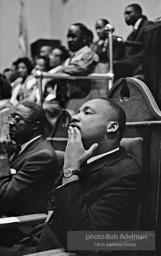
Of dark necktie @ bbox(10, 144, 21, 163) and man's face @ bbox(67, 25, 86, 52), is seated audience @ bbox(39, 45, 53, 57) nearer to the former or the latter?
man's face @ bbox(67, 25, 86, 52)

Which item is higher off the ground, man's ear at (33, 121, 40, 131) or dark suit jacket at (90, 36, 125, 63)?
dark suit jacket at (90, 36, 125, 63)

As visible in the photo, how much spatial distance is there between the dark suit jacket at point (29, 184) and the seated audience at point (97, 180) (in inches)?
13.8

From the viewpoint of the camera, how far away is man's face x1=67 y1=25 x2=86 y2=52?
2383 mm

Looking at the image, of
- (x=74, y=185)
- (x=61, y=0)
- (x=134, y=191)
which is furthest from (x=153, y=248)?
(x=61, y=0)

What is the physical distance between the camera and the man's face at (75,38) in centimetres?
238

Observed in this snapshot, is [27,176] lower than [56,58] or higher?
lower

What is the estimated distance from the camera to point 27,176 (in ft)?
5.28

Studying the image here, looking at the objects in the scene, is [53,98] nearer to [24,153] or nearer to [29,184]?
[24,153]

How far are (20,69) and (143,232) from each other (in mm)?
2817

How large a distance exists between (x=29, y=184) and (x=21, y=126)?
29 cm

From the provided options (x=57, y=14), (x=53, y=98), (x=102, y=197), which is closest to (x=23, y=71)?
(x=53, y=98)

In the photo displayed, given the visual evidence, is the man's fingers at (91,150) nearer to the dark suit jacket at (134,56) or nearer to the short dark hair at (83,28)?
the dark suit jacket at (134,56)

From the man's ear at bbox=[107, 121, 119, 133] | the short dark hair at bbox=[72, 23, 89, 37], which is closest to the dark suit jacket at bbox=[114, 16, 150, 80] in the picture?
the short dark hair at bbox=[72, 23, 89, 37]

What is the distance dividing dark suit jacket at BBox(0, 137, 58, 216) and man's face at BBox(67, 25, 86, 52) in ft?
3.33
